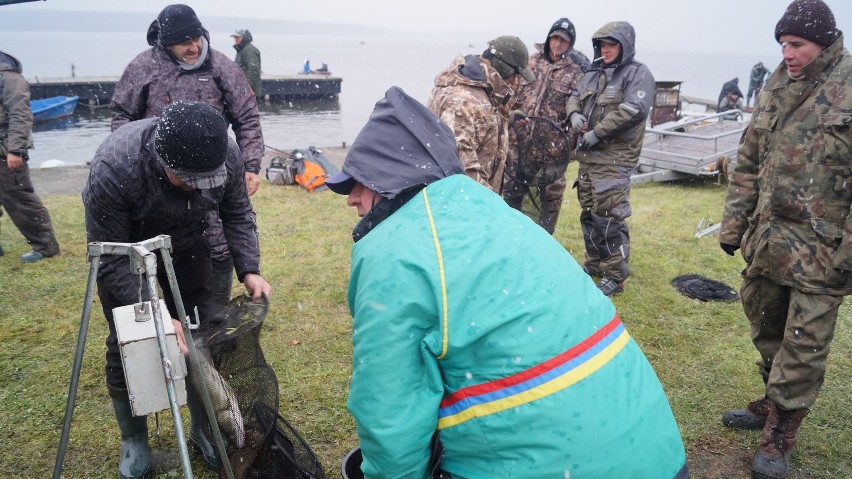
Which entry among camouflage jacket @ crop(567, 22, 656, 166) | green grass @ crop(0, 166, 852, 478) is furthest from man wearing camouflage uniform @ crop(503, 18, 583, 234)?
green grass @ crop(0, 166, 852, 478)

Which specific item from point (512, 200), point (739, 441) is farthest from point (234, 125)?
point (739, 441)

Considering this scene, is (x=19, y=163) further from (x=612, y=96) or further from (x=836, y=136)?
(x=836, y=136)

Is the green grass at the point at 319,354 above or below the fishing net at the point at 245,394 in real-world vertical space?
below

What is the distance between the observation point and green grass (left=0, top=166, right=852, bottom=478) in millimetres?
3553

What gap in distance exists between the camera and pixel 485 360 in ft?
5.18

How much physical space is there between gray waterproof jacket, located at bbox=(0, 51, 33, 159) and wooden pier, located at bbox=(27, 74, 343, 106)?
22.4m

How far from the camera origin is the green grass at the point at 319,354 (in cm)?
355

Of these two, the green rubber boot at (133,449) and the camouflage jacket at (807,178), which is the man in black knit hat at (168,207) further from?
the camouflage jacket at (807,178)

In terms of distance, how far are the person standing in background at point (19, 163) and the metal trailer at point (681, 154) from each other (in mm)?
8042

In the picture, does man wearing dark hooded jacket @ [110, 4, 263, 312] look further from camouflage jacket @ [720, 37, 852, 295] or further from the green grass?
camouflage jacket @ [720, 37, 852, 295]

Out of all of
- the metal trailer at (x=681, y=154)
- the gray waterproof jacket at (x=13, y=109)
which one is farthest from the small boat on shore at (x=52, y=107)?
the metal trailer at (x=681, y=154)

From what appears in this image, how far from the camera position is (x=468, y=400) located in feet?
5.34

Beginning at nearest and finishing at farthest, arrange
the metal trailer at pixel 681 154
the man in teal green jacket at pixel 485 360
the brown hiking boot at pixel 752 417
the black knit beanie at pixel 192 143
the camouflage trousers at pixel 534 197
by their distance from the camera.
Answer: the man in teal green jacket at pixel 485 360 → the black knit beanie at pixel 192 143 → the brown hiking boot at pixel 752 417 → the camouflage trousers at pixel 534 197 → the metal trailer at pixel 681 154

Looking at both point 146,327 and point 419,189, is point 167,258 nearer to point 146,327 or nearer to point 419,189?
point 146,327
